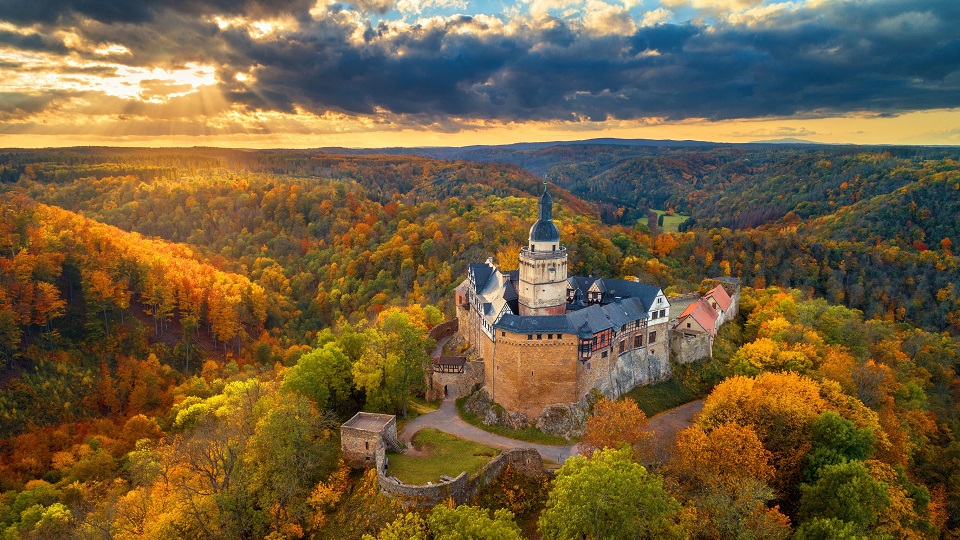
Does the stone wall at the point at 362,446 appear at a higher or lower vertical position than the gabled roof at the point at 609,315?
lower

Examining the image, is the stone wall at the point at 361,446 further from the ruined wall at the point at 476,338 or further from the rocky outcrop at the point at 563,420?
the rocky outcrop at the point at 563,420

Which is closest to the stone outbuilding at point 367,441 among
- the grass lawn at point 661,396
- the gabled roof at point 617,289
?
the grass lawn at point 661,396

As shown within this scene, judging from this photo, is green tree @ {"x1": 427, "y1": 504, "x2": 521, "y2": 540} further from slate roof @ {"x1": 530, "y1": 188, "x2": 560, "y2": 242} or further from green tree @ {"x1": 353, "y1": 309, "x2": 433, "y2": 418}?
slate roof @ {"x1": 530, "y1": 188, "x2": 560, "y2": 242}

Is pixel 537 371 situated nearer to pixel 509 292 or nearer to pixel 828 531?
pixel 509 292

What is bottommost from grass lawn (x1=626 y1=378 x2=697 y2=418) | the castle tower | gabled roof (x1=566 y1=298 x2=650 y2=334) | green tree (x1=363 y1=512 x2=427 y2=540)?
grass lawn (x1=626 y1=378 x2=697 y2=418)

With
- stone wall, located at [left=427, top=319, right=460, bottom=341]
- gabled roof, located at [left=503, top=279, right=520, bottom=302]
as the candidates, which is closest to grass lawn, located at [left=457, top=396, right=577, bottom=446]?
gabled roof, located at [left=503, top=279, right=520, bottom=302]

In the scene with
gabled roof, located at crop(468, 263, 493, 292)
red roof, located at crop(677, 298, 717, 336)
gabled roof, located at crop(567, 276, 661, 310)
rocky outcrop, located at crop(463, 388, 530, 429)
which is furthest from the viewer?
gabled roof, located at crop(468, 263, 493, 292)
